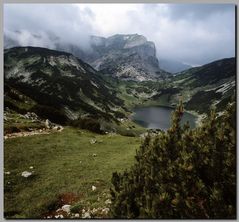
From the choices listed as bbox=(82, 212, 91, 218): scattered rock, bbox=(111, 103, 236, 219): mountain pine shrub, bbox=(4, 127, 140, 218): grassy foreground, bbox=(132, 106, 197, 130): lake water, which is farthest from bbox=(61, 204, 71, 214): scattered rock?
bbox=(132, 106, 197, 130): lake water

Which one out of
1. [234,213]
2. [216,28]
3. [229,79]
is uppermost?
[216,28]

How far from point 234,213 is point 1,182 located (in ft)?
18.8

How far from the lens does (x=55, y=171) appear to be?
11320 millimetres

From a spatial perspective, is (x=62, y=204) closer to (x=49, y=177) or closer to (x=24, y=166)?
(x=49, y=177)

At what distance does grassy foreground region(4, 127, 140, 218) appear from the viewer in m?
9.03

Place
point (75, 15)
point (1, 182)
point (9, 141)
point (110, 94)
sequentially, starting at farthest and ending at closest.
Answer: point (110, 94), point (9, 141), point (75, 15), point (1, 182)

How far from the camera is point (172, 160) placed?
695cm

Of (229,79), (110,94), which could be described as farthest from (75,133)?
(229,79)

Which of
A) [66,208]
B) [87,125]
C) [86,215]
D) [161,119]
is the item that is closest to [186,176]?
[86,215]

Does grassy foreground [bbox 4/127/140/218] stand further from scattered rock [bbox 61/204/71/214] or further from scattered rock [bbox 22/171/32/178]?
scattered rock [bbox 61/204/71/214]

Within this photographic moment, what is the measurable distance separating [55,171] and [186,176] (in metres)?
5.80

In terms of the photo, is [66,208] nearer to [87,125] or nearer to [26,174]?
[26,174]

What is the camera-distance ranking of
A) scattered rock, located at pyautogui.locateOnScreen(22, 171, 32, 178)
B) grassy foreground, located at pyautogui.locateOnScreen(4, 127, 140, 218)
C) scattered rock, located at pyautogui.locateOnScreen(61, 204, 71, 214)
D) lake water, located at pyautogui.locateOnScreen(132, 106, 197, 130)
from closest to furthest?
lake water, located at pyautogui.locateOnScreen(132, 106, 197, 130), scattered rock, located at pyautogui.locateOnScreen(61, 204, 71, 214), grassy foreground, located at pyautogui.locateOnScreen(4, 127, 140, 218), scattered rock, located at pyautogui.locateOnScreen(22, 171, 32, 178)

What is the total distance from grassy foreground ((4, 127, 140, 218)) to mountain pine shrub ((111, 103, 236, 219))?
2305mm
